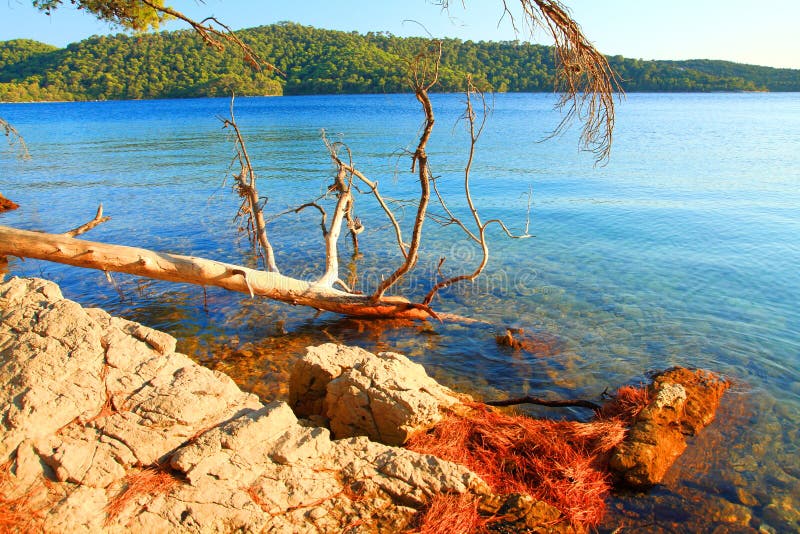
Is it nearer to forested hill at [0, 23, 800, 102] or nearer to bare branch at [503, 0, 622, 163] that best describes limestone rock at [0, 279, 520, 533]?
bare branch at [503, 0, 622, 163]

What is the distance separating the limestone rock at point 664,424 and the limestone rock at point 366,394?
5.89ft

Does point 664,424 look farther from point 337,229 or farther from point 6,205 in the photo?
point 6,205

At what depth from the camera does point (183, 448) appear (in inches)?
149

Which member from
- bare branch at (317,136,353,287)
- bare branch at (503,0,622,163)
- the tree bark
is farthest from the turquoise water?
bare branch at (503,0,622,163)

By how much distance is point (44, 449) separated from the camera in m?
3.57

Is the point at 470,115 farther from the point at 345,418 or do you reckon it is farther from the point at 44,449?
the point at 44,449

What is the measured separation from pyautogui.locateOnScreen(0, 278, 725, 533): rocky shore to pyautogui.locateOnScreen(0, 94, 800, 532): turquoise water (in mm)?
1752

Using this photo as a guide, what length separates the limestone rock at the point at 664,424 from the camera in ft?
16.1

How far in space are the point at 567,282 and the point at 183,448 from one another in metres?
9.41

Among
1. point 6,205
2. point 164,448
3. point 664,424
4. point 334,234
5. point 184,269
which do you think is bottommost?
point 664,424

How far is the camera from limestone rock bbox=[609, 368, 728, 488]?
16.1 feet

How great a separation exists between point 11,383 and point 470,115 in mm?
5538

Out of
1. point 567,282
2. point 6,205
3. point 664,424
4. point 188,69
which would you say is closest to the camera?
point 664,424

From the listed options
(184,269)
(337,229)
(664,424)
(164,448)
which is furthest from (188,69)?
(664,424)
